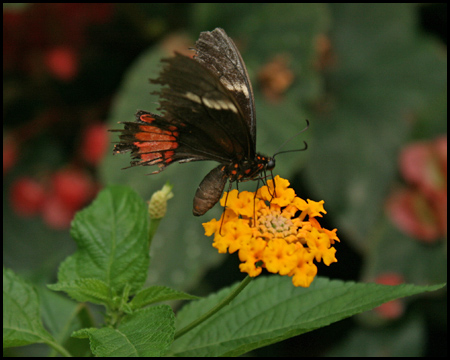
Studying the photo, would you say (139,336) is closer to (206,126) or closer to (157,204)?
(157,204)

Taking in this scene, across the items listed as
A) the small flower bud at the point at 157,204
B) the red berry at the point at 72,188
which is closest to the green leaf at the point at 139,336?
the small flower bud at the point at 157,204

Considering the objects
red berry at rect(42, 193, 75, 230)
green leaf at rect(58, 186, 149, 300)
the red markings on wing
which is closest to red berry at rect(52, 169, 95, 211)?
red berry at rect(42, 193, 75, 230)

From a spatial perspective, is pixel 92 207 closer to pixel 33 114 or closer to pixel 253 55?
pixel 253 55

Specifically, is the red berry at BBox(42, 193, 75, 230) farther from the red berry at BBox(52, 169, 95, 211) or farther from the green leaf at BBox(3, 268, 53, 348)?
the green leaf at BBox(3, 268, 53, 348)

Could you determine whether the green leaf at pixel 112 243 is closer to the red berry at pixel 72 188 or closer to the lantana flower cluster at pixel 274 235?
the lantana flower cluster at pixel 274 235

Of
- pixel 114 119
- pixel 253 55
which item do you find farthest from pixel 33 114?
pixel 253 55
